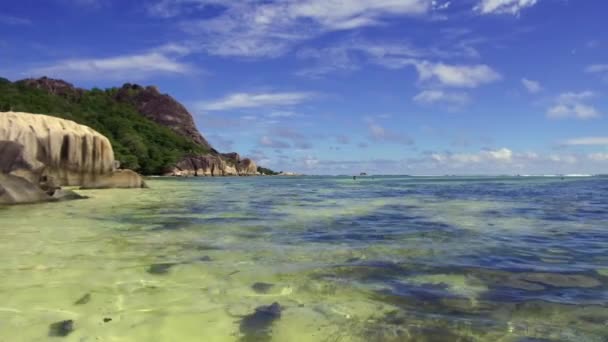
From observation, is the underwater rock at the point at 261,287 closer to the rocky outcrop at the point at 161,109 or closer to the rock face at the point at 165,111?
the rock face at the point at 165,111

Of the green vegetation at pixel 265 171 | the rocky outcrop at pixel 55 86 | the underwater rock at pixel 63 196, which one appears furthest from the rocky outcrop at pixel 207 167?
the underwater rock at pixel 63 196

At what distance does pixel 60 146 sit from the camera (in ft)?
108

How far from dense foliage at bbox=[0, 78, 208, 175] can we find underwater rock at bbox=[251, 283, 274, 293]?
97.2 m

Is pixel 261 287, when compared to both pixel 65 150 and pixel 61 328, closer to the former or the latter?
pixel 61 328

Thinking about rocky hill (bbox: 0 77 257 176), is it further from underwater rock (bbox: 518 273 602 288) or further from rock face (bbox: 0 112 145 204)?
underwater rock (bbox: 518 273 602 288)

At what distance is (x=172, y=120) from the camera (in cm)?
18012

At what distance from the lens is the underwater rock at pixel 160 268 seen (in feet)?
24.9

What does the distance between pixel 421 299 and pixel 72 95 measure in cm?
17063

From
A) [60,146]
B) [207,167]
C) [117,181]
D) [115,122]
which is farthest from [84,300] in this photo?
[115,122]

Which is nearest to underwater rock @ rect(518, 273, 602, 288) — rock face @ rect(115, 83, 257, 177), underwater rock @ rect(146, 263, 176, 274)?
underwater rock @ rect(146, 263, 176, 274)

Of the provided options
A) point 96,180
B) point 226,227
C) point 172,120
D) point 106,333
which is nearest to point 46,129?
point 96,180

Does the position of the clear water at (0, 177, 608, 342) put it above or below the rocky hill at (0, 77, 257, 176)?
below

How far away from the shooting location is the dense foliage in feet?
350

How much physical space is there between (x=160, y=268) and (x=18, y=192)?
1475 cm
